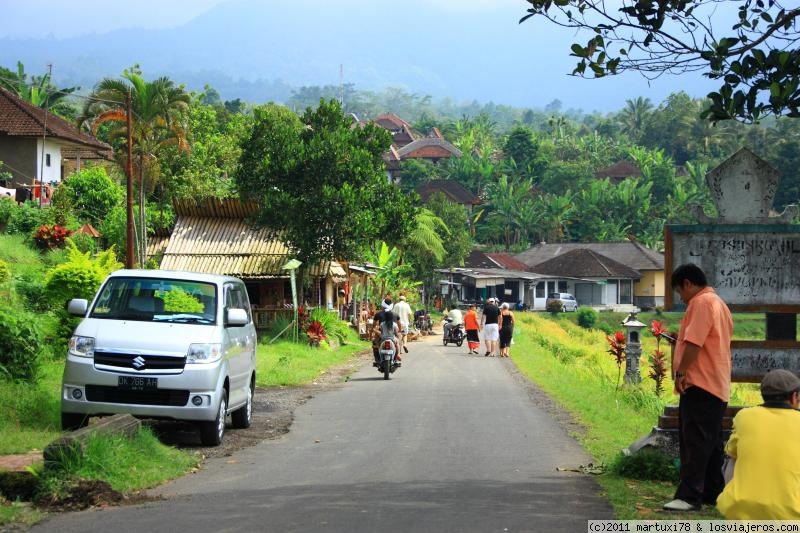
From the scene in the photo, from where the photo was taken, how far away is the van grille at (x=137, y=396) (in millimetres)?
12422

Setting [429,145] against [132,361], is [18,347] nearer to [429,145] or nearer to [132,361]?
[132,361]

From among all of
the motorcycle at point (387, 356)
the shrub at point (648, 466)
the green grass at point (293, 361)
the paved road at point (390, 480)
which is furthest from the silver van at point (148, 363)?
the motorcycle at point (387, 356)

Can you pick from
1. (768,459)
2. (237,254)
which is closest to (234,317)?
(768,459)

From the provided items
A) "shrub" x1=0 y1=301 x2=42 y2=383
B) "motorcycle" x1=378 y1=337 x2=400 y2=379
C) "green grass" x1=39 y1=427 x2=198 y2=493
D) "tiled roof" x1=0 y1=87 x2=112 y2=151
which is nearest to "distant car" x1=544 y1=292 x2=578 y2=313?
"tiled roof" x1=0 y1=87 x2=112 y2=151

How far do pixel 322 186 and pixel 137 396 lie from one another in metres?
22.6

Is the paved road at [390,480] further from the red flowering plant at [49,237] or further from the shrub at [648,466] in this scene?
the red flowering plant at [49,237]

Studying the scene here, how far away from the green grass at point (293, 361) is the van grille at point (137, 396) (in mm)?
9247

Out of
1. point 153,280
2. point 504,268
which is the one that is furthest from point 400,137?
point 153,280

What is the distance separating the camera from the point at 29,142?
4809cm

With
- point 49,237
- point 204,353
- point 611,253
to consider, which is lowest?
point 204,353

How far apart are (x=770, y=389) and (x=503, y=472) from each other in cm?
500

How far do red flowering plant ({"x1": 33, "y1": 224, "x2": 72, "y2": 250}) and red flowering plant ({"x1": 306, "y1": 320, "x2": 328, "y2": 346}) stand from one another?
856cm

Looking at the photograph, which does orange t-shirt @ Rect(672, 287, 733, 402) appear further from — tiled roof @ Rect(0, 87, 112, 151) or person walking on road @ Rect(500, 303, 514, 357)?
tiled roof @ Rect(0, 87, 112, 151)

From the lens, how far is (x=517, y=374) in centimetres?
2641
